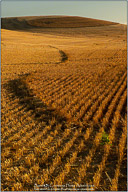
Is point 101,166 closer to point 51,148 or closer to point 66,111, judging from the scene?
point 51,148

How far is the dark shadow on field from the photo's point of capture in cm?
668

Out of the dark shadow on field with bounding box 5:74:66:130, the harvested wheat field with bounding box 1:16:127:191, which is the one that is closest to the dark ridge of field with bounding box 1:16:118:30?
the dark shadow on field with bounding box 5:74:66:130

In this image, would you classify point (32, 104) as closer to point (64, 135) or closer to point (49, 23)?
point (64, 135)

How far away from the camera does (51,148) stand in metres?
4.86

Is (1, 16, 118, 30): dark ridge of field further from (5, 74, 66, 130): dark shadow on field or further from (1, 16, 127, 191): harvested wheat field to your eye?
(1, 16, 127, 191): harvested wheat field

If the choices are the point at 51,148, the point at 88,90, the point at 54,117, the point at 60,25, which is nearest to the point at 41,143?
the point at 51,148

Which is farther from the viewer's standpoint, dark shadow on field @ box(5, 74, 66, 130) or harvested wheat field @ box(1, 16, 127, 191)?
dark shadow on field @ box(5, 74, 66, 130)

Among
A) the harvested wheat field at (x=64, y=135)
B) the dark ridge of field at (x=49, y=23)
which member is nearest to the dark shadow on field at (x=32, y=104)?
the harvested wheat field at (x=64, y=135)

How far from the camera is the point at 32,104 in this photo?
7965mm

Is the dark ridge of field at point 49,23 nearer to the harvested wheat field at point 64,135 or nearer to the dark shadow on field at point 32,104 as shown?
the dark shadow on field at point 32,104

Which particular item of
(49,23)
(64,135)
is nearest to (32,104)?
(64,135)

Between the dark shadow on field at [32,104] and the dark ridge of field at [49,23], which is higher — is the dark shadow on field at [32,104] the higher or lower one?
the lower one

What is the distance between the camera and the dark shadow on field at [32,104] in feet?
21.9

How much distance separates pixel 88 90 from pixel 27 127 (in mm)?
4481
